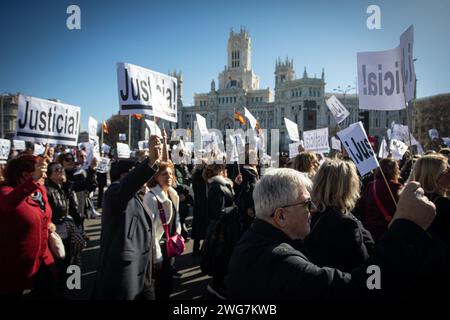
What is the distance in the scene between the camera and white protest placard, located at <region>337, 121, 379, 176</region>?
14.7 ft

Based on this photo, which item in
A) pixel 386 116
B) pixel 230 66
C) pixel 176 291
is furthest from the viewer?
pixel 230 66

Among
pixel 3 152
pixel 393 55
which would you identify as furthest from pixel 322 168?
pixel 3 152

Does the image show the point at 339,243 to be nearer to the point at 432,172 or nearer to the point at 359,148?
the point at 432,172

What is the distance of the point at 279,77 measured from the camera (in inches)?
3787

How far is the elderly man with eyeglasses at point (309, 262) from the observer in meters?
1.58

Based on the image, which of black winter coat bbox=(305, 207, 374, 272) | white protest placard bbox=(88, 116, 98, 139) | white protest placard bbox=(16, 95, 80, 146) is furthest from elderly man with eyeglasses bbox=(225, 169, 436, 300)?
white protest placard bbox=(88, 116, 98, 139)

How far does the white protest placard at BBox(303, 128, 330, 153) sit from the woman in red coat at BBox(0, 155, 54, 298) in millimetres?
8088

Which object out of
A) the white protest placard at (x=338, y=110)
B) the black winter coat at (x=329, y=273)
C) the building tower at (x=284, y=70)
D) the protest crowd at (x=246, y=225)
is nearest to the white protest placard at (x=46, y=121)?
the protest crowd at (x=246, y=225)

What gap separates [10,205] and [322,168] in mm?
2643

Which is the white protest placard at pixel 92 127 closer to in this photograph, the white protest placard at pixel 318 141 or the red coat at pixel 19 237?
the white protest placard at pixel 318 141

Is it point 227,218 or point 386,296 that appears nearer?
point 386,296

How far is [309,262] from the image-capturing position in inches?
68.7

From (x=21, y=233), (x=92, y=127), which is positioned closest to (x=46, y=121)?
(x=21, y=233)
